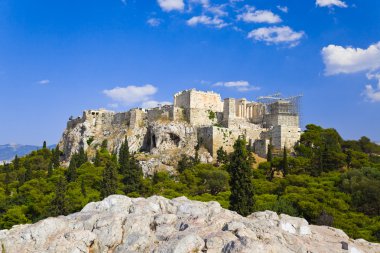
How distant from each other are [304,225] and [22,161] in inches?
2857

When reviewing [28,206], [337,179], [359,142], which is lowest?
[28,206]

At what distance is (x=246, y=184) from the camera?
35.9m

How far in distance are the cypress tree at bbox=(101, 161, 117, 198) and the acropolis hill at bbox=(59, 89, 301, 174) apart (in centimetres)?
1811

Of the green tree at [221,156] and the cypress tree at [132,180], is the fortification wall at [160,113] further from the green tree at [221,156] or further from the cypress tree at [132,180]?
the cypress tree at [132,180]

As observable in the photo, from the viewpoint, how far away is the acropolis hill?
233ft

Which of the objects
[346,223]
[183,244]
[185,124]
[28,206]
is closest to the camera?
[183,244]

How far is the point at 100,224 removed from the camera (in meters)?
19.1

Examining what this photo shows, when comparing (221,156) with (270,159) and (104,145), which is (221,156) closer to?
(270,159)

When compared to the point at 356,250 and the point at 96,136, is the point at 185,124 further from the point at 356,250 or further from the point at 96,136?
the point at 356,250

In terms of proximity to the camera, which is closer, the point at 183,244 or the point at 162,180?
the point at 183,244

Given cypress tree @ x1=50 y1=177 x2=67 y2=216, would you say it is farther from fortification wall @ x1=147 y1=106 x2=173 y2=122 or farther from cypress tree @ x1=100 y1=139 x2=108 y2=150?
cypress tree @ x1=100 y1=139 x2=108 y2=150

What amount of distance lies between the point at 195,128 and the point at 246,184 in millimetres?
37889

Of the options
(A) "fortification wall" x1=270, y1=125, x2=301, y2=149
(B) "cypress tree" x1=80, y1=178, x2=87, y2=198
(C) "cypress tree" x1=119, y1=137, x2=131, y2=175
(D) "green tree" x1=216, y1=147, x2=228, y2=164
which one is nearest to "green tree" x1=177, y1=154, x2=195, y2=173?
(D) "green tree" x1=216, y1=147, x2=228, y2=164

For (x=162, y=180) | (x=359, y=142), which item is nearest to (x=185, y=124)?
(x=162, y=180)
